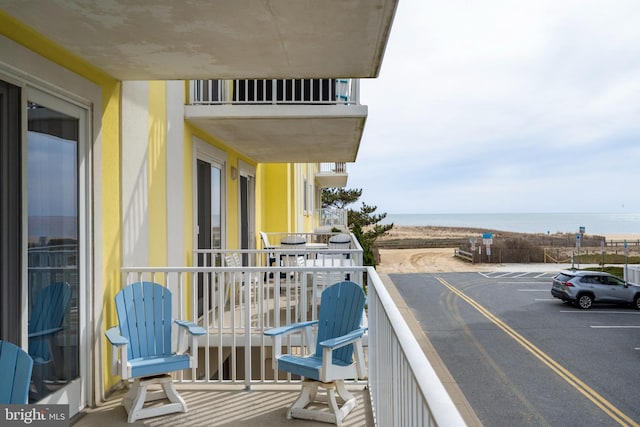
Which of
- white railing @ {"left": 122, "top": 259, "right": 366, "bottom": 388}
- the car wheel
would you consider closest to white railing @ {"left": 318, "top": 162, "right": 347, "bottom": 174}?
the car wheel

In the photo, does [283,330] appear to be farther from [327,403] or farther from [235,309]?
[235,309]

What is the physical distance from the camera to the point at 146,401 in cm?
380

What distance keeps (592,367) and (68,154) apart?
1140cm

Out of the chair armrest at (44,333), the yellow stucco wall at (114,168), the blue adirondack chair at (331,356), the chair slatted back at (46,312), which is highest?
the yellow stucco wall at (114,168)

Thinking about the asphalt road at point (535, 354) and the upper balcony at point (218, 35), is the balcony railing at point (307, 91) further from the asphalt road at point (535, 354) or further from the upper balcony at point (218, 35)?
the asphalt road at point (535, 354)

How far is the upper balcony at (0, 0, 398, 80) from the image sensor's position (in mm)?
2799

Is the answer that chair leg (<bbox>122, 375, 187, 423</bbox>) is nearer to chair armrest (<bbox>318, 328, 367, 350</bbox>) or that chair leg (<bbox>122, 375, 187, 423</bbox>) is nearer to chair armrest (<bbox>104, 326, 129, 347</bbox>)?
chair armrest (<bbox>104, 326, 129, 347</bbox>)

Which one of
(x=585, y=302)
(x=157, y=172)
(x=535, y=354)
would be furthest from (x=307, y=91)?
(x=585, y=302)

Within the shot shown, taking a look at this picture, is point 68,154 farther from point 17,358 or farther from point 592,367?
point 592,367

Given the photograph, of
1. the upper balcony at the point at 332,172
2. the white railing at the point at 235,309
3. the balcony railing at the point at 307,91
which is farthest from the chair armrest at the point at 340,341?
the upper balcony at the point at 332,172

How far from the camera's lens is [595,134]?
82.1m

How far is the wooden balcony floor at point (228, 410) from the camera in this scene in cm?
347

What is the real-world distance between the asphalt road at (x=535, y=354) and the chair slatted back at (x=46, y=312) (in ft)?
22.2

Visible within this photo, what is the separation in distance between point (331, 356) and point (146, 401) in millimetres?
1572
